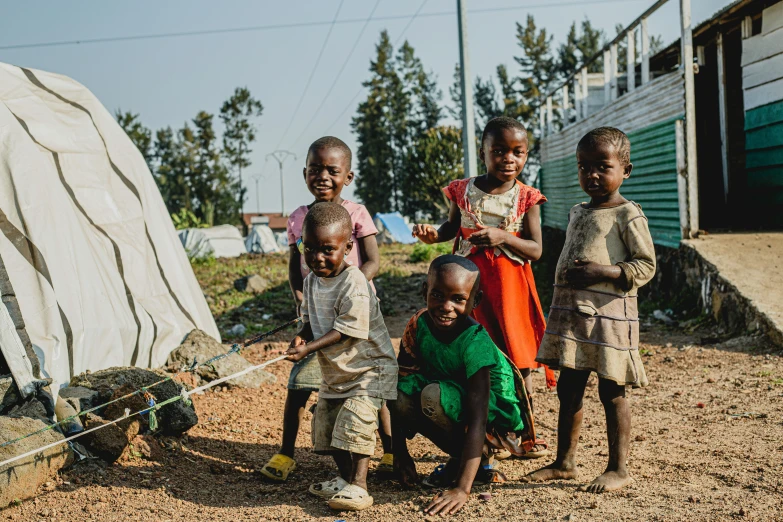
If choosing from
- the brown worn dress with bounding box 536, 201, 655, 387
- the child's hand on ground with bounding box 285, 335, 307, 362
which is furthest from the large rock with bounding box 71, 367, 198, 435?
the brown worn dress with bounding box 536, 201, 655, 387

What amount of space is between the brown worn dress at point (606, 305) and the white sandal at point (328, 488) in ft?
3.25

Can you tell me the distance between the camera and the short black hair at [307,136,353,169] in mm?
3588

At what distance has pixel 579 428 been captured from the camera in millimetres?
3252

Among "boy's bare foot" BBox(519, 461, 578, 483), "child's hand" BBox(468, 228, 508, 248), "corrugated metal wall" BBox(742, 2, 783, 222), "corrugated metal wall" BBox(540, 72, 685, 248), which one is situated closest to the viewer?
"boy's bare foot" BBox(519, 461, 578, 483)

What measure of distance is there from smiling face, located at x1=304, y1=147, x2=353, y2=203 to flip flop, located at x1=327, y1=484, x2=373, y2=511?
4.59ft

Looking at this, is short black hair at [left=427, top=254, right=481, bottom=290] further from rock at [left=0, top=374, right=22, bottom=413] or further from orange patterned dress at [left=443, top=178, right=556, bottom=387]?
rock at [left=0, top=374, right=22, bottom=413]

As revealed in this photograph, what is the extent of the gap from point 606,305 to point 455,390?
725mm

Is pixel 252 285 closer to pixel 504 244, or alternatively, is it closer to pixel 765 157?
pixel 765 157

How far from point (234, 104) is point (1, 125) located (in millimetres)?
45779

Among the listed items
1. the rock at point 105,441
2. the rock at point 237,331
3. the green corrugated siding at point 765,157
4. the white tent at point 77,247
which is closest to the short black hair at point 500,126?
the rock at point 105,441

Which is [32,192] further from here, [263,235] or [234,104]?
[234,104]

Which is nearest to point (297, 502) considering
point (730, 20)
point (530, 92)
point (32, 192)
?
point (32, 192)

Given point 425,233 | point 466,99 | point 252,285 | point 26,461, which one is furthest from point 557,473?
point 252,285

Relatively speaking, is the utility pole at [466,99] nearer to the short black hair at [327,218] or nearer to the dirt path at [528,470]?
the dirt path at [528,470]
